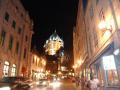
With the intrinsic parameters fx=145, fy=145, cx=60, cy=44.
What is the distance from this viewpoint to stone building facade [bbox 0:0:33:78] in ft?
74.9

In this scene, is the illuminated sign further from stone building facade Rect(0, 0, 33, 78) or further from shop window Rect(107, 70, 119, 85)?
stone building facade Rect(0, 0, 33, 78)

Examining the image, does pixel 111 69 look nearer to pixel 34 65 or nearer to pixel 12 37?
pixel 12 37

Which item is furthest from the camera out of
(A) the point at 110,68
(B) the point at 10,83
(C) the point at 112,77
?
(B) the point at 10,83

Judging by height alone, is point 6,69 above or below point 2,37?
below

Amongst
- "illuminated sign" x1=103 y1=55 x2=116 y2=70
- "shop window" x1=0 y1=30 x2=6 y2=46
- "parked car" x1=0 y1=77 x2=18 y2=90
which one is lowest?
"parked car" x1=0 y1=77 x2=18 y2=90

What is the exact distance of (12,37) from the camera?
26.5m

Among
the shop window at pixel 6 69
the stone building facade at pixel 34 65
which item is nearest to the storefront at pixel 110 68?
the shop window at pixel 6 69

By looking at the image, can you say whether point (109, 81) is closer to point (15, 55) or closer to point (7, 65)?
point (7, 65)

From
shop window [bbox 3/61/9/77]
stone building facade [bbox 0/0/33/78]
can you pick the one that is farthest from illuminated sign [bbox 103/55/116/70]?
shop window [bbox 3/61/9/77]

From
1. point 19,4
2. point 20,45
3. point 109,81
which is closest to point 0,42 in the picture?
point 20,45

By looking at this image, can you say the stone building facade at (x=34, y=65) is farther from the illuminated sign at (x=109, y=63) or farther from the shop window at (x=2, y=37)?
the illuminated sign at (x=109, y=63)

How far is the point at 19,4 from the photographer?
2917cm

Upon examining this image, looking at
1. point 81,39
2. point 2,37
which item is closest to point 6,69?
point 2,37

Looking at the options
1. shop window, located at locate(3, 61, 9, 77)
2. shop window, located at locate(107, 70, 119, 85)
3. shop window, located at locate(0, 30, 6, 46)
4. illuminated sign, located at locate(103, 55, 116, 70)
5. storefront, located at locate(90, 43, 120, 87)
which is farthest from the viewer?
shop window, located at locate(3, 61, 9, 77)
